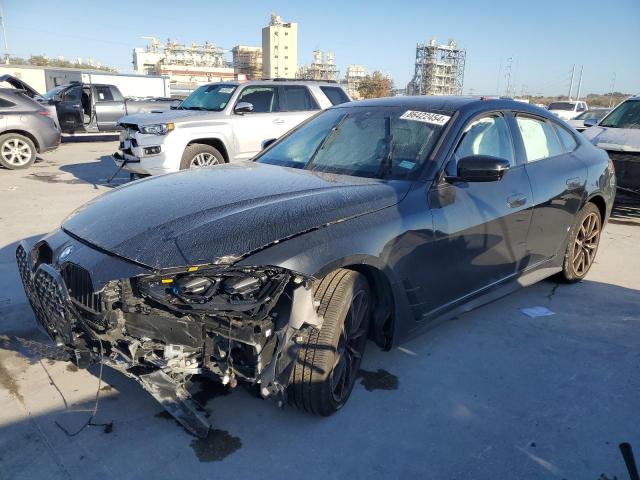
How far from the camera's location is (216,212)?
250 cm

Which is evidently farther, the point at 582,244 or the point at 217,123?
the point at 217,123

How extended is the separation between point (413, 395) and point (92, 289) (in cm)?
186

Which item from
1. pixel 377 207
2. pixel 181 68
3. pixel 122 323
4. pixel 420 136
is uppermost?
pixel 181 68

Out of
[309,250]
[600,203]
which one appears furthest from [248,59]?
[309,250]

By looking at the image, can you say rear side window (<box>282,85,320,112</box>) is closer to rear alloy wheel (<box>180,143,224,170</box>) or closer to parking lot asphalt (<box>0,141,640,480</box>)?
rear alloy wheel (<box>180,143,224,170</box>)

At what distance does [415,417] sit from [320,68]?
112 meters

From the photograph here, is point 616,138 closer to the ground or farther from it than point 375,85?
closer to the ground

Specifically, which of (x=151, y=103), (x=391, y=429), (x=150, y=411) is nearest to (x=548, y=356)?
(x=391, y=429)

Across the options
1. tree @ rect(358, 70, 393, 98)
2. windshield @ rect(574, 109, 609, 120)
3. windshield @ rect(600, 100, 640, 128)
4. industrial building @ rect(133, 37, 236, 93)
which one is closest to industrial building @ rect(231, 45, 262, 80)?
industrial building @ rect(133, 37, 236, 93)

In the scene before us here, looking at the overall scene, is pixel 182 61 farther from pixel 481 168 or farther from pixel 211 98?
pixel 481 168

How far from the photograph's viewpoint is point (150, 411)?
2.71m

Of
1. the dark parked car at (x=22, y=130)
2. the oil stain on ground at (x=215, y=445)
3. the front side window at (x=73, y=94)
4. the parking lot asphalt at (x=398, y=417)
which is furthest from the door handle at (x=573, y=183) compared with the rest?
the front side window at (x=73, y=94)

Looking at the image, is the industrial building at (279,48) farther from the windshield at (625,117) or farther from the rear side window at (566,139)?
the rear side window at (566,139)

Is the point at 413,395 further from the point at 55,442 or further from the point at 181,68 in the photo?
the point at 181,68
